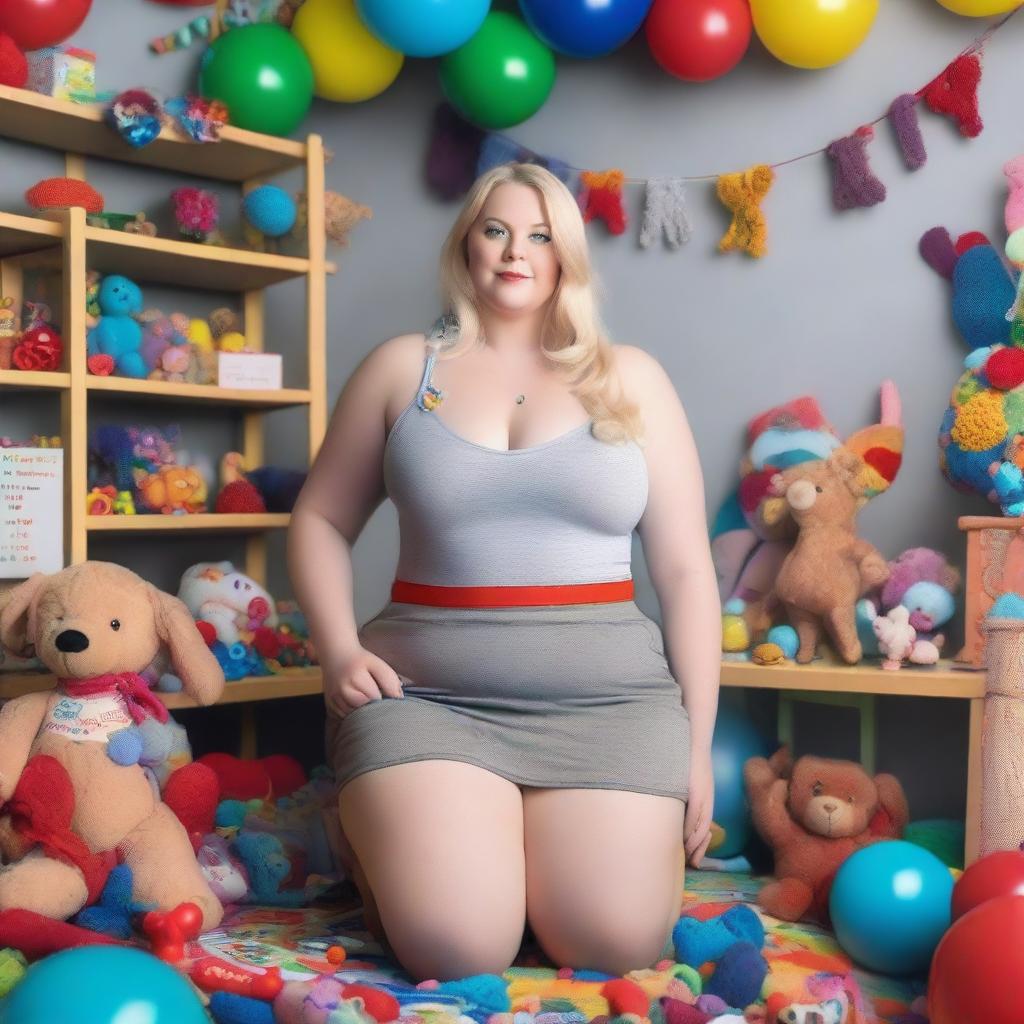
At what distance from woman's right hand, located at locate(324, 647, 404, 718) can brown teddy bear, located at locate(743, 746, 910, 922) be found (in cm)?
74

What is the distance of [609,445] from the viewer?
189 centimetres

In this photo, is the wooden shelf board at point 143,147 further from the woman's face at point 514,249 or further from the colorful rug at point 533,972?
the colorful rug at point 533,972

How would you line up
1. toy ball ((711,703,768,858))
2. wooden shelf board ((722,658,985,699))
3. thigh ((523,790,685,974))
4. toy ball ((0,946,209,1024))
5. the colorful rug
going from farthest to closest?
toy ball ((711,703,768,858))
wooden shelf board ((722,658,985,699))
thigh ((523,790,685,974))
the colorful rug
toy ball ((0,946,209,1024))

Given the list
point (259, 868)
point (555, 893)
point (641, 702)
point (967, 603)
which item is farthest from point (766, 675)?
point (259, 868)

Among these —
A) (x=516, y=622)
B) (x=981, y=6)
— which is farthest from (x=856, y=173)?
(x=516, y=622)

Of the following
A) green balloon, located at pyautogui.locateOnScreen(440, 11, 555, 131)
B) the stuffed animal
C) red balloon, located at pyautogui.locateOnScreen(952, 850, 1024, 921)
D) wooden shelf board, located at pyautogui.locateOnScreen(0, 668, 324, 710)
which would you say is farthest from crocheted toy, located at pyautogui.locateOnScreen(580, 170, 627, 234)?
red balloon, located at pyautogui.locateOnScreen(952, 850, 1024, 921)

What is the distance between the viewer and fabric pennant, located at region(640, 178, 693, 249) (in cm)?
282

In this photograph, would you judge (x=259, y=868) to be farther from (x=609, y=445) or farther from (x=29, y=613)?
(x=609, y=445)

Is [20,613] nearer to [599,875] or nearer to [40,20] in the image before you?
[599,875]

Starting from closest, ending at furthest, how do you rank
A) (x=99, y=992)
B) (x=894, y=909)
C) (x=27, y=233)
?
(x=99, y=992)
(x=894, y=909)
(x=27, y=233)

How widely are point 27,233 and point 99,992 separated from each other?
A: 1.63 metres

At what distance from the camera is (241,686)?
2.59 meters

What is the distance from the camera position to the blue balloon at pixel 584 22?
2537 mm

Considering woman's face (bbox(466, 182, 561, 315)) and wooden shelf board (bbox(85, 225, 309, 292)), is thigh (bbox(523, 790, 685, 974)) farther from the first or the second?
wooden shelf board (bbox(85, 225, 309, 292))
